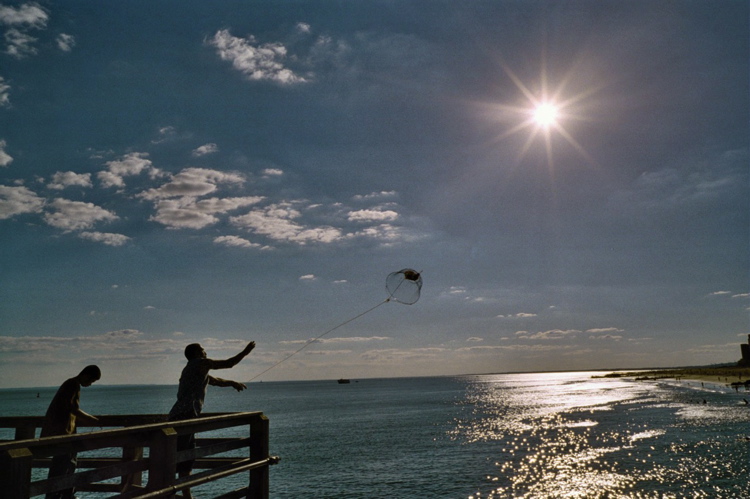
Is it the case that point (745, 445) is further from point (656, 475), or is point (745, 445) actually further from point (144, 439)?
point (144, 439)

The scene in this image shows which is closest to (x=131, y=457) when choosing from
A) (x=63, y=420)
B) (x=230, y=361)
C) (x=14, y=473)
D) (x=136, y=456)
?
(x=136, y=456)

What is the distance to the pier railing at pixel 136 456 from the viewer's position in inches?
213

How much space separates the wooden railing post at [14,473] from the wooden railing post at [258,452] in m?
4.35

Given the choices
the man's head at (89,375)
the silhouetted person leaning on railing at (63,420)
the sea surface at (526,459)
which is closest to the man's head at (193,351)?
the man's head at (89,375)

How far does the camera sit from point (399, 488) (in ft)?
99.2

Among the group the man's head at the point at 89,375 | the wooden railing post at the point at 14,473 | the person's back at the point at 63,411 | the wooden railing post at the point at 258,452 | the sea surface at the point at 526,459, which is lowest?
the sea surface at the point at 526,459

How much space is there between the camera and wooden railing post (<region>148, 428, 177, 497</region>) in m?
7.20

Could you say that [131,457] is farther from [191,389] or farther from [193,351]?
[193,351]

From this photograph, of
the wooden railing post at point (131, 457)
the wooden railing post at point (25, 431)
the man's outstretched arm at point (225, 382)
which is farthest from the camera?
the man's outstretched arm at point (225, 382)

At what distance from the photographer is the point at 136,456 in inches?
373

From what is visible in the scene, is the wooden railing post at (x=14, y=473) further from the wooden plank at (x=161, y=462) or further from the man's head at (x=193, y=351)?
the man's head at (x=193, y=351)

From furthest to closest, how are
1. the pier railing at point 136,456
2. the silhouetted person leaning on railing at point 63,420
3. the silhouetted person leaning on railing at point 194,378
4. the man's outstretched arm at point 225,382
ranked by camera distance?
1. the man's outstretched arm at point 225,382
2. the silhouetted person leaning on railing at point 194,378
3. the silhouetted person leaning on railing at point 63,420
4. the pier railing at point 136,456

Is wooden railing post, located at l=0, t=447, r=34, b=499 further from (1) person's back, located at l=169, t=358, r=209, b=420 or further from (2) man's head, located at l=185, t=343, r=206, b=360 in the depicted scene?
(2) man's head, located at l=185, t=343, r=206, b=360

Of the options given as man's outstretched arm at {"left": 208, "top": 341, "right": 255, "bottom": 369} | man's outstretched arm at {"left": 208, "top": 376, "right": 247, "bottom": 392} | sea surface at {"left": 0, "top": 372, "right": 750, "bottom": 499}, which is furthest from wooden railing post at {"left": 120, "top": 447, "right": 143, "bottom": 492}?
sea surface at {"left": 0, "top": 372, "right": 750, "bottom": 499}
